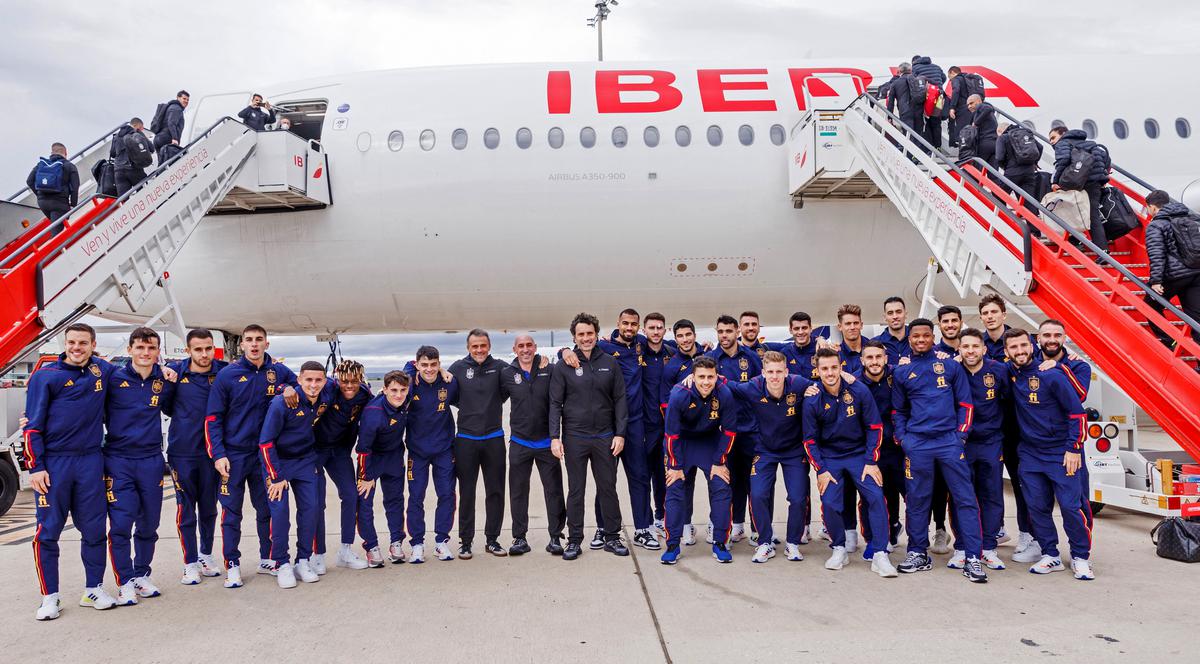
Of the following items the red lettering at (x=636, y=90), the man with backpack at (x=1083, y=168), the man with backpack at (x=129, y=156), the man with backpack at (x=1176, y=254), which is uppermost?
the red lettering at (x=636, y=90)

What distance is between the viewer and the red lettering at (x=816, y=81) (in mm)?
10859

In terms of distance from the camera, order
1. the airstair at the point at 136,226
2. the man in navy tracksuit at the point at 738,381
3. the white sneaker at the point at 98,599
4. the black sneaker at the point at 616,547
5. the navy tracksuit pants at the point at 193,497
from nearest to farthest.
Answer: the white sneaker at the point at 98,599, the navy tracksuit pants at the point at 193,497, the black sneaker at the point at 616,547, the man in navy tracksuit at the point at 738,381, the airstair at the point at 136,226

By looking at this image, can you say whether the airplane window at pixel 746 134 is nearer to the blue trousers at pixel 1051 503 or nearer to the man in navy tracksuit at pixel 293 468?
the blue trousers at pixel 1051 503

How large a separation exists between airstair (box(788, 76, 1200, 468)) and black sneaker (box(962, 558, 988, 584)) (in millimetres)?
1857

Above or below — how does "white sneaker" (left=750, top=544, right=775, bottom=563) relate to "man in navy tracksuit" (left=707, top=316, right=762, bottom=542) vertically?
below

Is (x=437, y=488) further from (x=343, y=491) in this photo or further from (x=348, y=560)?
(x=348, y=560)

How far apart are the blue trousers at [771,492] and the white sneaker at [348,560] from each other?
2.94m

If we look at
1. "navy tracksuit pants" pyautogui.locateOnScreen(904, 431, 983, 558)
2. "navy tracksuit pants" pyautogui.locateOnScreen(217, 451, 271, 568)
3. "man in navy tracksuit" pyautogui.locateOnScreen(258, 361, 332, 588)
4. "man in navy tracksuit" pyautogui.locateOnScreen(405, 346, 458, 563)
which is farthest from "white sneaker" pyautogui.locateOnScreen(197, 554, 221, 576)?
"navy tracksuit pants" pyautogui.locateOnScreen(904, 431, 983, 558)

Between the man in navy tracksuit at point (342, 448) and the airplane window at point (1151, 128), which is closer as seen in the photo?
the man in navy tracksuit at point (342, 448)

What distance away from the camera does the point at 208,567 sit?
5.76 metres

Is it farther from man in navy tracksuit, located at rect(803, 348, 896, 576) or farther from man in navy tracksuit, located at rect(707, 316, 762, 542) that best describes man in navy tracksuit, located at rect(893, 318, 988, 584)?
man in navy tracksuit, located at rect(707, 316, 762, 542)

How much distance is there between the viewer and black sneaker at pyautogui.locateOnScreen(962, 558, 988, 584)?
17.1ft

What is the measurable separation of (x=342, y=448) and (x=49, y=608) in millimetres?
2058

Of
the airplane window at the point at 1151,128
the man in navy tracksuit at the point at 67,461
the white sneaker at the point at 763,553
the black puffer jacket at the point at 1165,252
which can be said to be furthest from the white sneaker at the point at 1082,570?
the airplane window at the point at 1151,128
